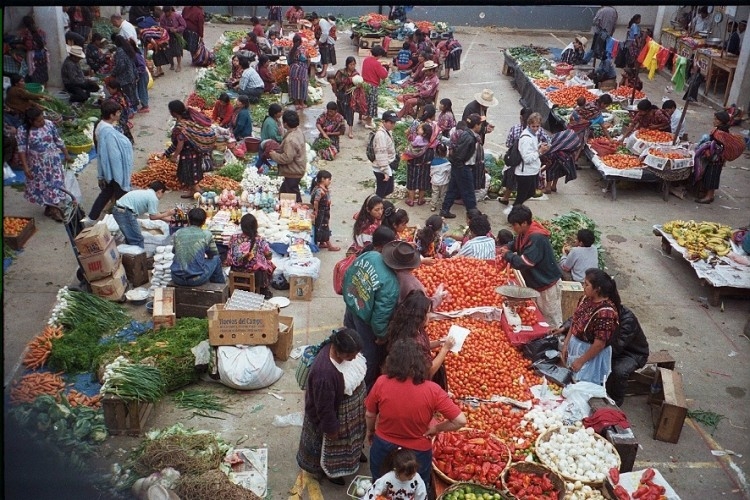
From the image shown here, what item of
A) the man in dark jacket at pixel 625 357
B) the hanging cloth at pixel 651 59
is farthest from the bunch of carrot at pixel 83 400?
the hanging cloth at pixel 651 59

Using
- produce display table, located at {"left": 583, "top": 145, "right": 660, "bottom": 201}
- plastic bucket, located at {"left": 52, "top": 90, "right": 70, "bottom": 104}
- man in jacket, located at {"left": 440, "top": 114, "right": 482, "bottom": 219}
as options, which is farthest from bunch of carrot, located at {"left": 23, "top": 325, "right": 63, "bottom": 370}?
produce display table, located at {"left": 583, "top": 145, "right": 660, "bottom": 201}

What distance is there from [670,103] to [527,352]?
864 cm

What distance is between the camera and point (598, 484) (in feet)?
17.1

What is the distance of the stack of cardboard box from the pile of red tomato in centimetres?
442

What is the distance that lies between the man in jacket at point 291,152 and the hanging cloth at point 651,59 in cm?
1369

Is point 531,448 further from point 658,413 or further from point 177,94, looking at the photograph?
point 177,94

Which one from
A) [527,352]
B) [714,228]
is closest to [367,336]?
[527,352]

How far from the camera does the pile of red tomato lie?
205 inches

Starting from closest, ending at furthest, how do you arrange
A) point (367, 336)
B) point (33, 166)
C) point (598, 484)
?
1. point (598, 484)
2. point (367, 336)
3. point (33, 166)

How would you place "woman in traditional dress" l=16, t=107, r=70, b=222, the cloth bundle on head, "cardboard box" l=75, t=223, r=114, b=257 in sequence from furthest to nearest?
"woman in traditional dress" l=16, t=107, r=70, b=222 → "cardboard box" l=75, t=223, r=114, b=257 → the cloth bundle on head

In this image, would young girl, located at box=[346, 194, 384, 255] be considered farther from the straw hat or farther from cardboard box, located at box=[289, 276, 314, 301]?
the straw hat

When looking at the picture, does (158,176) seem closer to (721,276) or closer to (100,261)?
(100,261)

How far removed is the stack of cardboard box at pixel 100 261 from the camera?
7.78m

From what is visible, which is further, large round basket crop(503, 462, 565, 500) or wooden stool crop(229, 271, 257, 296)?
wooden stool crop(229, 271, 257, 296)
